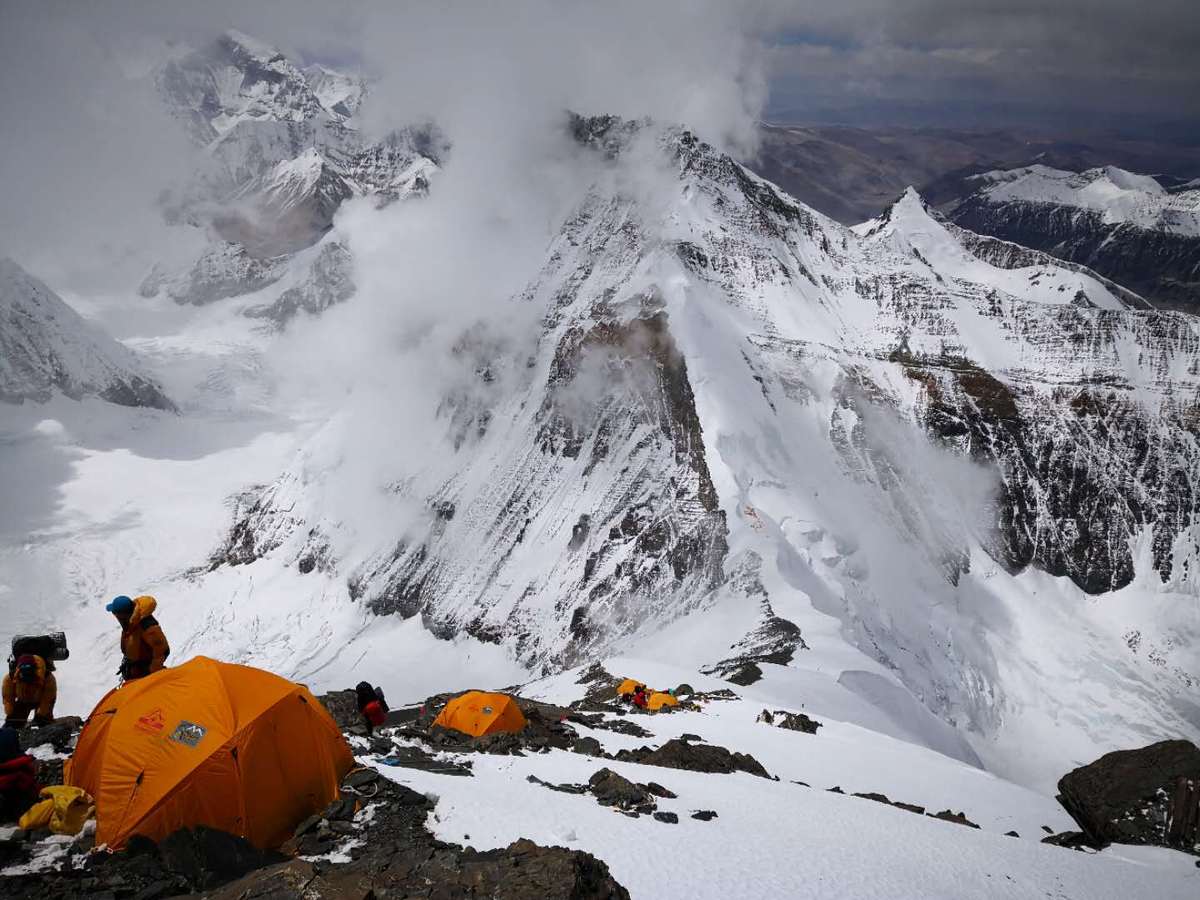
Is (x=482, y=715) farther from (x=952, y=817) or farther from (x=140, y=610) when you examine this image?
(x=952, y=817)

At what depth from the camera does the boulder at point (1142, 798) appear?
69.2 ft

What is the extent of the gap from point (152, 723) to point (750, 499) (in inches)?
3649

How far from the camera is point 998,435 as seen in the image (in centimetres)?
→ 12762

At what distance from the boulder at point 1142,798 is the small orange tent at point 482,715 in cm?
2004

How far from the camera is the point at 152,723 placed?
1364 cm

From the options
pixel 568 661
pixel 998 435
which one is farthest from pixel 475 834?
pixel 998 435

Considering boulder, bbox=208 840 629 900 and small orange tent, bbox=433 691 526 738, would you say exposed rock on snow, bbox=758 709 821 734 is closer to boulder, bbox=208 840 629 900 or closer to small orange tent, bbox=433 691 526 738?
small orange tent, bbox=433 691 526 738

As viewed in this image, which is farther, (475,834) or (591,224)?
(591,224)

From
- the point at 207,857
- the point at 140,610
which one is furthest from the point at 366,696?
the point at 207,857

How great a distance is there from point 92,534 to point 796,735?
676ft

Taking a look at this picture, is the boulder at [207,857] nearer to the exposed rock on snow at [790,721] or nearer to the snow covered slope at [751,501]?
the exposed rock on snow at [790,721]

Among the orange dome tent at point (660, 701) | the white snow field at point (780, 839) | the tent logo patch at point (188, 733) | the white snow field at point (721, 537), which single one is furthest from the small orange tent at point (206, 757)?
the orange dome tent at point (660, 701)

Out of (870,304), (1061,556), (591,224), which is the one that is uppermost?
(591,224)

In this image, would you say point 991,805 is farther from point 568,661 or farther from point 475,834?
point 568,661
